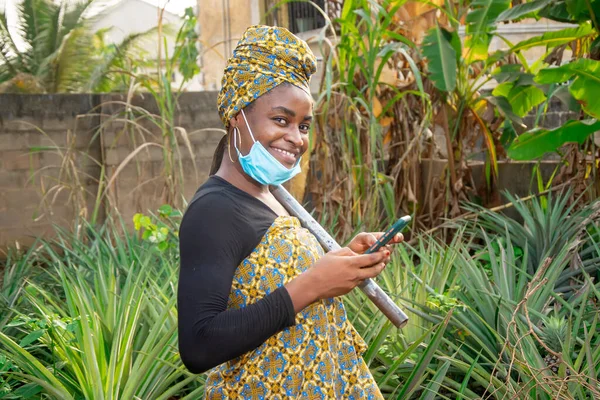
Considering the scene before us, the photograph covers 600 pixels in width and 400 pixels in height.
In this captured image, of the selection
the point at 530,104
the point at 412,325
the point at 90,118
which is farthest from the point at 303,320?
the point at 90,118

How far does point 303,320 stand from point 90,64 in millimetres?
12527

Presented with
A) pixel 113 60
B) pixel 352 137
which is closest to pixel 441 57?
pixel 352 137

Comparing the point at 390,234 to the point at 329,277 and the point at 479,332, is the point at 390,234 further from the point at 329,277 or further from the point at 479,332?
the point at 479,332

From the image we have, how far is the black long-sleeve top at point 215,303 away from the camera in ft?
5.11

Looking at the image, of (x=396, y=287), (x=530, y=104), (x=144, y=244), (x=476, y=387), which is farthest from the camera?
(x=530, y=104)

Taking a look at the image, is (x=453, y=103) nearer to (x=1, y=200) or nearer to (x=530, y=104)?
(x=530, y=104)

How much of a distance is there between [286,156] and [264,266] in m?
0.27

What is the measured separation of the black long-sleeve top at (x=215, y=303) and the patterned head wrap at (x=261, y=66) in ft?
0.91

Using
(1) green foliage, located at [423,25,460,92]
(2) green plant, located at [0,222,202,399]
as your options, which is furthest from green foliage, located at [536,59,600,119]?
(2) green plant, located at [0,222,202,399]

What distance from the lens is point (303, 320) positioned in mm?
1682

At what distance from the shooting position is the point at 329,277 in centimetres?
159

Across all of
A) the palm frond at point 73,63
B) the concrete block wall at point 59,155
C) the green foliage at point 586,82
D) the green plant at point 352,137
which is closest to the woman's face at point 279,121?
the green plant at point 352,137

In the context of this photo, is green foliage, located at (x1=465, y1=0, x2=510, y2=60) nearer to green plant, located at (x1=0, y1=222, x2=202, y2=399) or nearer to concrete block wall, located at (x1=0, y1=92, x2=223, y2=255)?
concrete block wall, located at (x1=0, y1=92, x2=223, y2=255)

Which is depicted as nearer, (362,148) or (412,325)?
(412,325)
